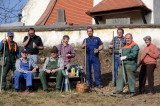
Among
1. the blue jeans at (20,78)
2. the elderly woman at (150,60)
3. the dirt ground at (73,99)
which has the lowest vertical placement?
the dirt ground at (73,99)

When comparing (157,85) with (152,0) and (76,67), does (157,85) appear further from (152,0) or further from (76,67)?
(152,0)

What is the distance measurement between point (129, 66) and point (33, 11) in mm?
16511

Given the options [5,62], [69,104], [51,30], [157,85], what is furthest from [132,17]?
[69,104]

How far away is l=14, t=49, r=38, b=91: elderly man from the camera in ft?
25.6

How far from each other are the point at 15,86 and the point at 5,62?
0.80 meters

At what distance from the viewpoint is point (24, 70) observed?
797cm

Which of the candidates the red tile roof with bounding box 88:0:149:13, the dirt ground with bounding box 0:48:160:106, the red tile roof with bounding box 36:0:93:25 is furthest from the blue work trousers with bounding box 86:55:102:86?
the red tile roof with bounding box 36:0:93:25

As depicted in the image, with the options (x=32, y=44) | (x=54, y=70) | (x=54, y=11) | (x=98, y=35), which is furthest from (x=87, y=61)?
(x=54, y=11)

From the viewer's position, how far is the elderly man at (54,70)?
25.6 feet

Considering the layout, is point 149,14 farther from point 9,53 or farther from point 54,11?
point 9,53

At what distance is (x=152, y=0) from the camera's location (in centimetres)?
1587

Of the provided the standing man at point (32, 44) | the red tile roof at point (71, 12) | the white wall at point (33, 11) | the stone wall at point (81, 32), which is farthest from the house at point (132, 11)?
the standing man at point (32, 44)

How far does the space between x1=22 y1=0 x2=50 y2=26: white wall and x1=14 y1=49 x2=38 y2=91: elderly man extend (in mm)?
14574

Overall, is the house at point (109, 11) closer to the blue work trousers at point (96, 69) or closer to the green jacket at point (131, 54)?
the blue work trousers at point (96, 69)
